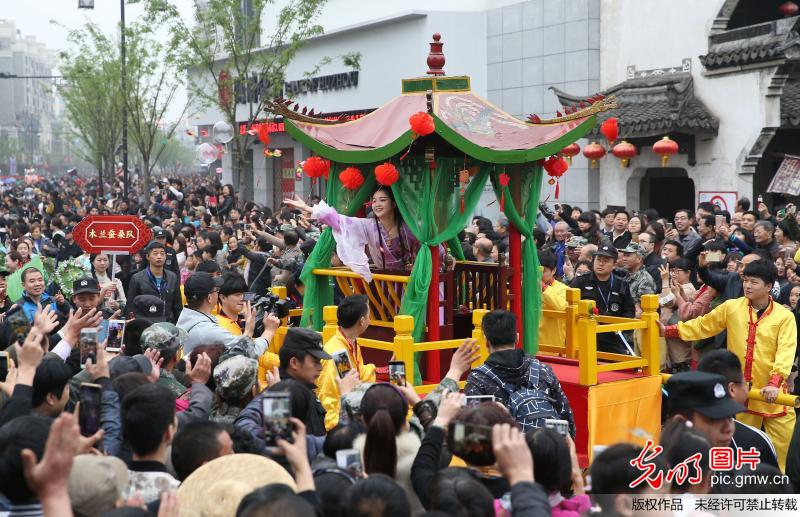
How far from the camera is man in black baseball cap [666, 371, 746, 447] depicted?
4.34m

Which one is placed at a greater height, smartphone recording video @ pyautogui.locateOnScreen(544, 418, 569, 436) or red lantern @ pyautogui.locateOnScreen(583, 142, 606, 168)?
red lantern @ pyautogui.locateOnScreen(583, 142, 606, 168)

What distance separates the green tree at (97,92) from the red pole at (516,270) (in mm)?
25410

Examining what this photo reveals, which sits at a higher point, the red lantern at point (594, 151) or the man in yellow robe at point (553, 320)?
the red lantern at point (594, 151)

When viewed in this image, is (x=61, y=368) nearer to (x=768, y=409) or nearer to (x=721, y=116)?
(x=768, y=409)

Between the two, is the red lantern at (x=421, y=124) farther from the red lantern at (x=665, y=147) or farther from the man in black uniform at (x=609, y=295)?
the red lantern at (x=665, y=147)

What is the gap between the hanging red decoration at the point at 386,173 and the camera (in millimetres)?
→ 7844

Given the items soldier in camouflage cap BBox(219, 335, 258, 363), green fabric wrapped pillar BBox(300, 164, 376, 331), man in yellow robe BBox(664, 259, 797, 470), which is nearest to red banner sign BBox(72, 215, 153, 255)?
green fabric wrapped pillar BBox(300, 164, 376, 331)

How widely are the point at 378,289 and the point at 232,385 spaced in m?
3.48

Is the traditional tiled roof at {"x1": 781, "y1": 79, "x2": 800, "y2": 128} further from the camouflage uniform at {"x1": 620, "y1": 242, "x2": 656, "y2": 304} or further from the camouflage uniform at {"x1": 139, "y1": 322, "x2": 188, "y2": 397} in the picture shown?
the camouflage uniform at {"x1": 139, "y1": 322, "x2": 188, "y2": 397}

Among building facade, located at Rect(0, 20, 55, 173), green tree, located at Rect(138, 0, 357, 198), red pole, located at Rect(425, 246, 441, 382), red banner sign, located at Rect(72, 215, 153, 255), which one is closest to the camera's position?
red pole, located at Rect(425, 246, 441, 382)

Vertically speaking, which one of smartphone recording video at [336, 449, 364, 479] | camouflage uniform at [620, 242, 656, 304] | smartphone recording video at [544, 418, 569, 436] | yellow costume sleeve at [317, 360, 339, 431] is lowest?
yellow costume sleeve at [317, 360, 339, 431]

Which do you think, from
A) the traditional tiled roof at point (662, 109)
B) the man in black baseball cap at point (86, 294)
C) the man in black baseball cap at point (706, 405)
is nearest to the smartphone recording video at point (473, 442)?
the man in black baseball cap at point (706, 405)

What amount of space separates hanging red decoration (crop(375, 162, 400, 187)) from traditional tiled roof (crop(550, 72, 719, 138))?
11042 millimetres

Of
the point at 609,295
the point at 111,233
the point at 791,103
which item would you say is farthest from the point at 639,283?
the point at 791,103
